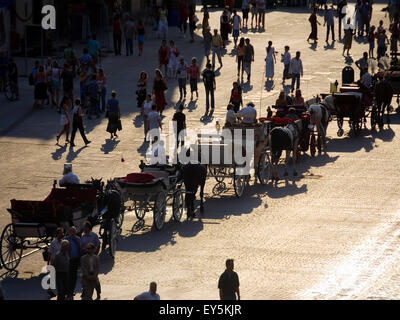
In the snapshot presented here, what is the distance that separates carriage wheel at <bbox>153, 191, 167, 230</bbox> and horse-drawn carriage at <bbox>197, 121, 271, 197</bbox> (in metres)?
2.44

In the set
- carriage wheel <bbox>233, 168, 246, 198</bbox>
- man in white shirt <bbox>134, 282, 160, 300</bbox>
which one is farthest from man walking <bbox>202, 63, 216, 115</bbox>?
man in white shirt <bbox>134, 282, 160, 300</bbox>

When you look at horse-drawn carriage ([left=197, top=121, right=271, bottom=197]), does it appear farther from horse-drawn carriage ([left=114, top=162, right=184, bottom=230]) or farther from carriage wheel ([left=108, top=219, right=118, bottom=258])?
carriage wheel ([left=108, top=219, right=118, bottom=258])

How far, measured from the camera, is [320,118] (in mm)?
32188

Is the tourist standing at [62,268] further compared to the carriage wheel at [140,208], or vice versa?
the carriage wheel at [140,208]

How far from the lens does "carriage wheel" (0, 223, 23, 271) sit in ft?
70.0

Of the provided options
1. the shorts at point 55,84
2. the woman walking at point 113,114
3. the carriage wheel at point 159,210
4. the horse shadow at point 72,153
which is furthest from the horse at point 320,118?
the shorts at point 55,84

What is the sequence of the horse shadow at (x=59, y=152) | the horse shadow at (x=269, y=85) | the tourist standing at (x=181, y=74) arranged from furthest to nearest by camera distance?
the horse shadow at (x=269, y=85) → the tourist standing at (x=181, y=74) → the horse shadow at (x=59, y=152)

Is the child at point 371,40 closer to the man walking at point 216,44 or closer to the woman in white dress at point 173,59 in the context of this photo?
the man walking at point 216,44

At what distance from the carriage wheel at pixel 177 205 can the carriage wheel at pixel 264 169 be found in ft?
12.3

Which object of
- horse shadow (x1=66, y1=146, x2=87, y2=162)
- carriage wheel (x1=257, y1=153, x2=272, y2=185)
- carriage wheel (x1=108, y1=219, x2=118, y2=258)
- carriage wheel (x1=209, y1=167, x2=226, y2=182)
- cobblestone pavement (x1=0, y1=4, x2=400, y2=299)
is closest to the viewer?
cobblestone pavement (x1=0, y1=4, x2=400, y2=299)

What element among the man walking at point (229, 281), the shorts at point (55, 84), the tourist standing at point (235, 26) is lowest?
the man walking at point (229, 281)

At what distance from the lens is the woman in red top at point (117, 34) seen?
4588 cm

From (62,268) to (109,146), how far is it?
13.8 metres

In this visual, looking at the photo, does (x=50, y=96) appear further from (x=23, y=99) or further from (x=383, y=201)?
(x=383, y=201)
